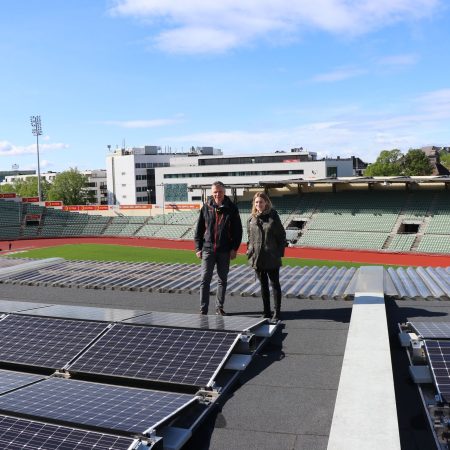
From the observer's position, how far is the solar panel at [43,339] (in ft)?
16.9

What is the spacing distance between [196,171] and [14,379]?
3329 inches

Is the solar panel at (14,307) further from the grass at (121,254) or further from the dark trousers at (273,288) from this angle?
the grass at (121,254)

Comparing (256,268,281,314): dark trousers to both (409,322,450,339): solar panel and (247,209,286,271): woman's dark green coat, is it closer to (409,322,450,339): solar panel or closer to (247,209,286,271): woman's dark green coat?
(247,209,286,271): woman's dark green coat

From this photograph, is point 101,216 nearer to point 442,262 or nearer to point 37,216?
point 37,216

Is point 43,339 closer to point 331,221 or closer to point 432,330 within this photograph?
point 432,330

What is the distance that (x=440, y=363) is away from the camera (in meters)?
4.43

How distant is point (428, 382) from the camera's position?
448 centimetres

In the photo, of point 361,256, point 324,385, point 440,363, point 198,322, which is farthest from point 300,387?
point 361,256

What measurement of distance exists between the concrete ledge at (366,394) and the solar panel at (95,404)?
1.17 m

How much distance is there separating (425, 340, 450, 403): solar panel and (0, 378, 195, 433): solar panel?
75.5 inches

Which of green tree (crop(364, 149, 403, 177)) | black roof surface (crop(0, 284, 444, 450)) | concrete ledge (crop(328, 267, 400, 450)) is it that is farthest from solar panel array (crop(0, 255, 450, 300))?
green tree (crop(364, 149, 403, 177))

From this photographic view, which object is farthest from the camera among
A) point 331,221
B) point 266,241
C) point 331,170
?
point 331,170

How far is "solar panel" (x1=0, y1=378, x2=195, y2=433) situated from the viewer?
11.5 ft

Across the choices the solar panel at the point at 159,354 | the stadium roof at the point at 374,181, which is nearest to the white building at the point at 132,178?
the stadium roof at the point at 374,181
